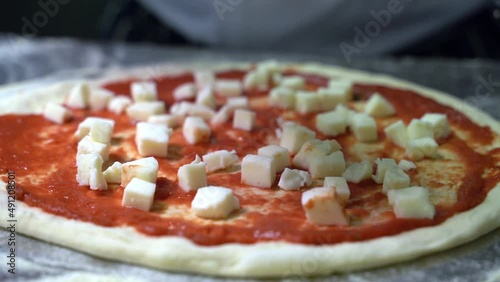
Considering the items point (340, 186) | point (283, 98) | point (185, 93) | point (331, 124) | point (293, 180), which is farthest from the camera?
point (185, 93)

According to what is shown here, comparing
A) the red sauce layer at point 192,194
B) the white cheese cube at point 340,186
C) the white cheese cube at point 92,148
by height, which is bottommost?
the red sauce layer at point 192,194

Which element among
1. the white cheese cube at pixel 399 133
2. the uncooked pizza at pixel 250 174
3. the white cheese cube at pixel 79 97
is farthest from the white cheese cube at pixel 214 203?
the white cheese cube at pixel 79 97

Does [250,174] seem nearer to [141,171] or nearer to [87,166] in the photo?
[141,171]

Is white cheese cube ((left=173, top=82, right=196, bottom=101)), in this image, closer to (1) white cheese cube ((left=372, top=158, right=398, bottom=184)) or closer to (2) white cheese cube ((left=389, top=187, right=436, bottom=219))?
(1) white cheese cube ((left=372, top=158, right=398, bottom=184))

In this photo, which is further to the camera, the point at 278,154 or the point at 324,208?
the point at 278,154

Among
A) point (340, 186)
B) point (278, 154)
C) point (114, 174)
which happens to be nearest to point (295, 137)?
point (278, 154)

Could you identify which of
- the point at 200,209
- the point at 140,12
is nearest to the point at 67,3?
the point at 140,12

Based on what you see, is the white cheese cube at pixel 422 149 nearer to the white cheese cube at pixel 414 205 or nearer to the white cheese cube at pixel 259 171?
the white cheese cube at pixel 414 205
